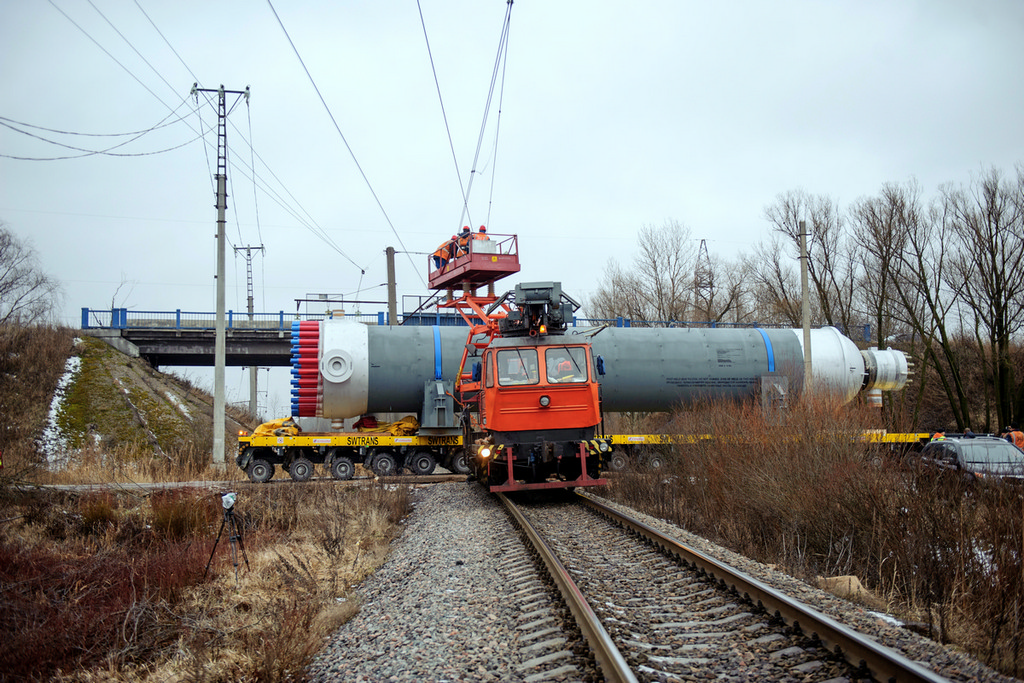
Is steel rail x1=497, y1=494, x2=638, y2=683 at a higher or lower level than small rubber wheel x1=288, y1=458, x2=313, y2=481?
lower

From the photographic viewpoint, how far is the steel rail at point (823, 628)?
12.1 ft

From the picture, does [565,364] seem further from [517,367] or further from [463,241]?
[463,241]

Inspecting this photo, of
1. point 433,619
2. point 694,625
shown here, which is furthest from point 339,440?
point 694,625

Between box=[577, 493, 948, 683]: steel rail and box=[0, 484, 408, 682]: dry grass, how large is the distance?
10.8 ft

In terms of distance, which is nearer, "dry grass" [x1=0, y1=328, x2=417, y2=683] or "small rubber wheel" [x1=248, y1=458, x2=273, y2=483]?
"dry grass" [x1=0, y1=328, x2=417, y2=683]

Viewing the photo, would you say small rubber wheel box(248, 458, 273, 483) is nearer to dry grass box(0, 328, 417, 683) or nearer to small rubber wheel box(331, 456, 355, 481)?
dry grass box(0, 328, 417, 683)

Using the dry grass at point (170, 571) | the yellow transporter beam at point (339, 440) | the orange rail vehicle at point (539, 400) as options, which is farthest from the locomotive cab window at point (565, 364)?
the yellow transporter beam at point (339, 440)

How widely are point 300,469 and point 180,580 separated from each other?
8.64 metres

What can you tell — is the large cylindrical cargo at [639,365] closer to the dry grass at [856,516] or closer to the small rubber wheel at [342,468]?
the small rubber wheel at [342,468]

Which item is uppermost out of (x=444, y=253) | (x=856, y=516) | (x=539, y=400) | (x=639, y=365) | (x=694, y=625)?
(x=444, y=253)

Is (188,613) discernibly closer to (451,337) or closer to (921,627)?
(921,627)

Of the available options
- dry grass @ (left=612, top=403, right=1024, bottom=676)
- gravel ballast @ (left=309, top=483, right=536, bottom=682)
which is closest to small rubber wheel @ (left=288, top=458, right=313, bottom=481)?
dry grass @ (left=612, top=403, right=1024, bottom=676)

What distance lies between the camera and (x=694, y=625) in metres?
5.11

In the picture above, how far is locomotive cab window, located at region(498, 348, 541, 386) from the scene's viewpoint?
1259 cm
